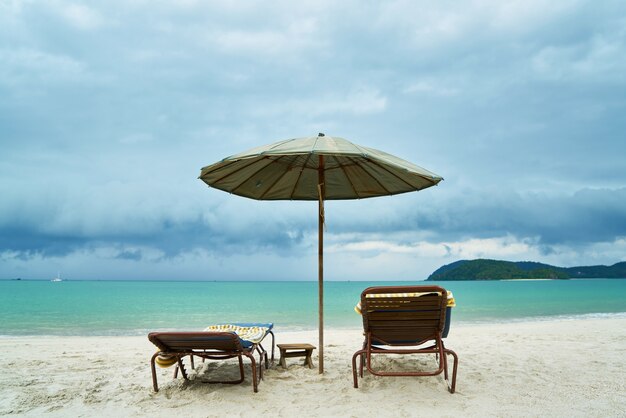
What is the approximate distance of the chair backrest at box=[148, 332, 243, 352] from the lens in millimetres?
4086

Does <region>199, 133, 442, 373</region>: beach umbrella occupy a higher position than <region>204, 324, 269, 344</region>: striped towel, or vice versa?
<region>199, 133, 442, 373</region>: beach umbrella

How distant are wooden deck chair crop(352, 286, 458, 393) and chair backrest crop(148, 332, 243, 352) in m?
1.18

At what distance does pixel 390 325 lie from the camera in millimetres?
4371

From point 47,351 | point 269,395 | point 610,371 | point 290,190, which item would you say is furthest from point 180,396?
point 610,371

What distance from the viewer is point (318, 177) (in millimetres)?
5375

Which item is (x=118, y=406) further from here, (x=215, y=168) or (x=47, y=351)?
(x=47, y=351)

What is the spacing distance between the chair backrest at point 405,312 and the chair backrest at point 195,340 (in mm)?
1276

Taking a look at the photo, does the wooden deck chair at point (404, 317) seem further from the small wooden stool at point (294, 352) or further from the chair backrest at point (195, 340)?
the chair backrest at point (195, 340)

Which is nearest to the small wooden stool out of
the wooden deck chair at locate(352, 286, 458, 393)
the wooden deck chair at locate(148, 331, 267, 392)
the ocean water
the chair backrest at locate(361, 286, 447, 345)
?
the wooden deck chair at locate(148, 331, 267, 392)

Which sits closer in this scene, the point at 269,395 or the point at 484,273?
the point at 269,395

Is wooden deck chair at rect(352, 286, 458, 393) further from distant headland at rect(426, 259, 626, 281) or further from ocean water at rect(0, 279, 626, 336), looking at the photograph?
distant headland at rect(426, 259, 626, 281)

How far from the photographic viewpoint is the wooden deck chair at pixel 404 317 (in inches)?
166

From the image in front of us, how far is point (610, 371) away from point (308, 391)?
355 centimetres

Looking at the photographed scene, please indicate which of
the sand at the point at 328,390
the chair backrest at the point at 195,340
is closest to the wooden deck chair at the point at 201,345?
the chair backrest at the point at 195,340
